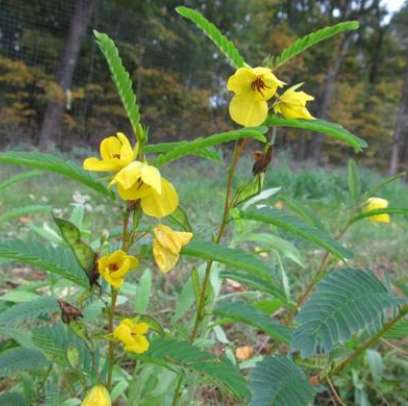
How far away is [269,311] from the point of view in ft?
2.89

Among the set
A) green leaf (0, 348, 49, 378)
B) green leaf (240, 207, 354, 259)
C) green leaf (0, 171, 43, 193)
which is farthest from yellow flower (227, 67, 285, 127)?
green leaf (0, 348, 49, 378)

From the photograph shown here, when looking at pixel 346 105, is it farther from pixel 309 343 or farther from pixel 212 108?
pixel 309 343

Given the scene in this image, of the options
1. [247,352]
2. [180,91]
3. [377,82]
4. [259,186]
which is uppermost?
[377,82]

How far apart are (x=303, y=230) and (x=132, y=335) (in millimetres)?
252

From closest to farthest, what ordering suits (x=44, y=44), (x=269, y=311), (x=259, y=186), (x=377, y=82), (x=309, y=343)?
(x=309, y=343) < (x=259, y=186) < (x=269, y=311) < (x=44, y=44) < (x=377, y=82)

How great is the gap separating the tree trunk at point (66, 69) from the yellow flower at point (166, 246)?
26.4 feet

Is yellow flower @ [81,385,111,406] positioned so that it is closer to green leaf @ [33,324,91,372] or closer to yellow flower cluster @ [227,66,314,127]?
green leaf @ [33,324,91,372]

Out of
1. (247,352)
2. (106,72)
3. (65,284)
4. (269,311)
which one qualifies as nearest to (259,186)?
(269,311)

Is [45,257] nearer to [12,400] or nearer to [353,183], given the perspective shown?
[12,400]

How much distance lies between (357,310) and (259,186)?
21 centimetres

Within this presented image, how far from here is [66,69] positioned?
821 centimetres

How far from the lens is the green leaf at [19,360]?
0.64 metres

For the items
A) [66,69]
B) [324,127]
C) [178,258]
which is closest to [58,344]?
[178,258]

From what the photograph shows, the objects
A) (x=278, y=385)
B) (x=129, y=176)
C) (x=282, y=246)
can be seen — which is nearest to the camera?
(x=129, y=176)
